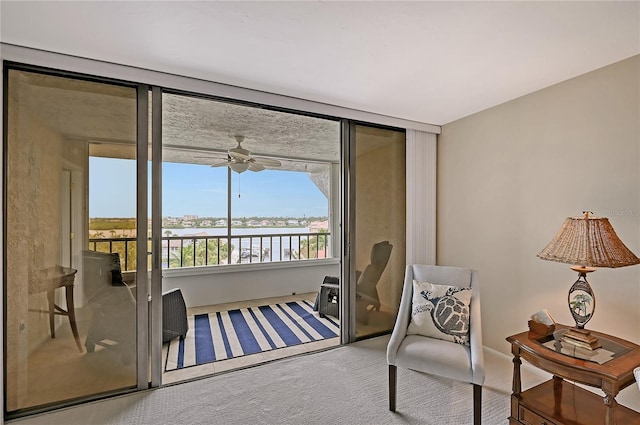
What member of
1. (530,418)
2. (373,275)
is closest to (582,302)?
(530,418)

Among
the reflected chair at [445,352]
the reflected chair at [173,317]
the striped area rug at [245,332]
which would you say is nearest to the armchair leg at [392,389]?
the reflected chair at [445,352]

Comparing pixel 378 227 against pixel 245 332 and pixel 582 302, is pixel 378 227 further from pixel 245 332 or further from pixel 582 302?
pixel 245 332

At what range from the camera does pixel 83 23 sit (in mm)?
1680

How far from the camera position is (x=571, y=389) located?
1.92 meters

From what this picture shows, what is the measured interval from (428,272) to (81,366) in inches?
109

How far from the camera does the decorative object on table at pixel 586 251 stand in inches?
66.0

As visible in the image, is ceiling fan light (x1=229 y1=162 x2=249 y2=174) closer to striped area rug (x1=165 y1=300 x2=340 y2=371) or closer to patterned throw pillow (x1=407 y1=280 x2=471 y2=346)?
striped area rug (x1=165 y1=300 x2=340 y2=371)

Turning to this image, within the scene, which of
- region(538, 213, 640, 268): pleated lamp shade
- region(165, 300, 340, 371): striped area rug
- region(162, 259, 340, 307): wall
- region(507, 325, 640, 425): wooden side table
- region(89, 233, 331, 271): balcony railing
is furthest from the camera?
region(89, 233, 331, 271): balcony railing

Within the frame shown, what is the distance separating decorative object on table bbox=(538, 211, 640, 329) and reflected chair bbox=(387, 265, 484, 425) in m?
0.61

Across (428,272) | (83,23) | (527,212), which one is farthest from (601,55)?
(83,23)

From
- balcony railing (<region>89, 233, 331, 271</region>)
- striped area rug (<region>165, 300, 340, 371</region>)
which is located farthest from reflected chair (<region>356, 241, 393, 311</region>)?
balcony railing (<region>89, 233, 331, 271</region>)

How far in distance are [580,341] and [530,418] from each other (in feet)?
1.76

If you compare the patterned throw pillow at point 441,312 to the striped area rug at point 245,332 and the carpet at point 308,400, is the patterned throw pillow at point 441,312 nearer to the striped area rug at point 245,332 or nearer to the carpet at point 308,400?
the carpet at point 308,400

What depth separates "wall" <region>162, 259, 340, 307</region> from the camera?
457 cm
